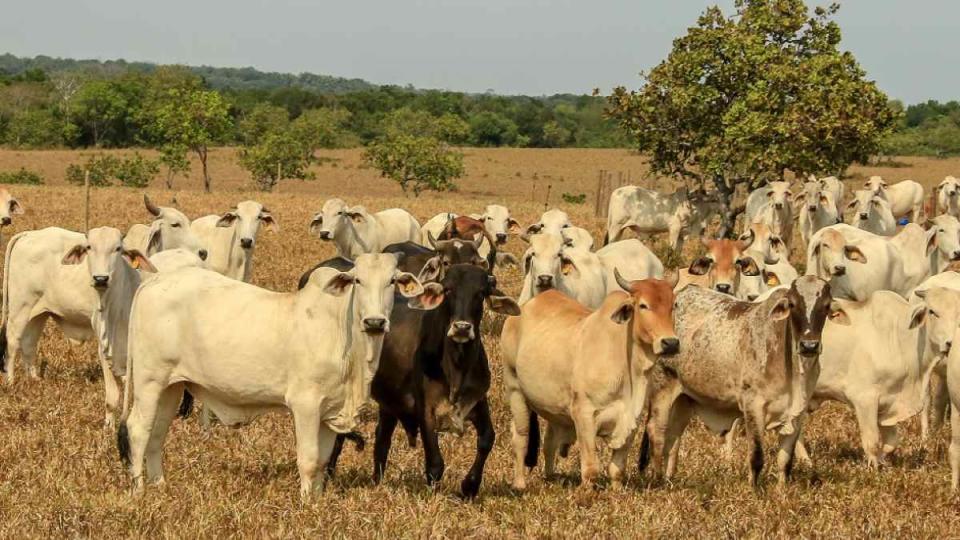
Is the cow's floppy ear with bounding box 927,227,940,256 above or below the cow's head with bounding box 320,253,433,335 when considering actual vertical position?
below

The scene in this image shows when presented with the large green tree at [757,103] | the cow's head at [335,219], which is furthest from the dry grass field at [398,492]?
the large green tree at [757,103]

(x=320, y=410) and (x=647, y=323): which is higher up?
(x=647, y=323)

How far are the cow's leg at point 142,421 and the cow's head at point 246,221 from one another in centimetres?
637

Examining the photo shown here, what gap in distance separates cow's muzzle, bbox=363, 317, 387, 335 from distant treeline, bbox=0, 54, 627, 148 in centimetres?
5970

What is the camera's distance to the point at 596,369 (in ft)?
25.7

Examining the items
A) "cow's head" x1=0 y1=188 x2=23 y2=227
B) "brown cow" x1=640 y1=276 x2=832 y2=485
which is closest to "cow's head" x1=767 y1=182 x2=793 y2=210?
"cow's head" x1=0 y1=188 x2=23 y2=227

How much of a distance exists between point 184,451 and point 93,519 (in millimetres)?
2118

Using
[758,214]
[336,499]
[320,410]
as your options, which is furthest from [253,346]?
[758,214]

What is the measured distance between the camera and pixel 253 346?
7.41 meters

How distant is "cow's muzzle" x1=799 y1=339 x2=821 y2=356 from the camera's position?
308 inches

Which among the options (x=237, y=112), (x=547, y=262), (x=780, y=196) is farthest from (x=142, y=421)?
(x=237, y=112)

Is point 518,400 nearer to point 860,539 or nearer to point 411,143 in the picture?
point 860,539

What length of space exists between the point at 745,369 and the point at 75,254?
5.01 metres

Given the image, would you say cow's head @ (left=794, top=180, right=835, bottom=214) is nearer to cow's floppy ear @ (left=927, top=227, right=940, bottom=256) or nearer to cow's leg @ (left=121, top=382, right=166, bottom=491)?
cow's floppy ear @ (left=927, top=227, right=940, bottom=256)
